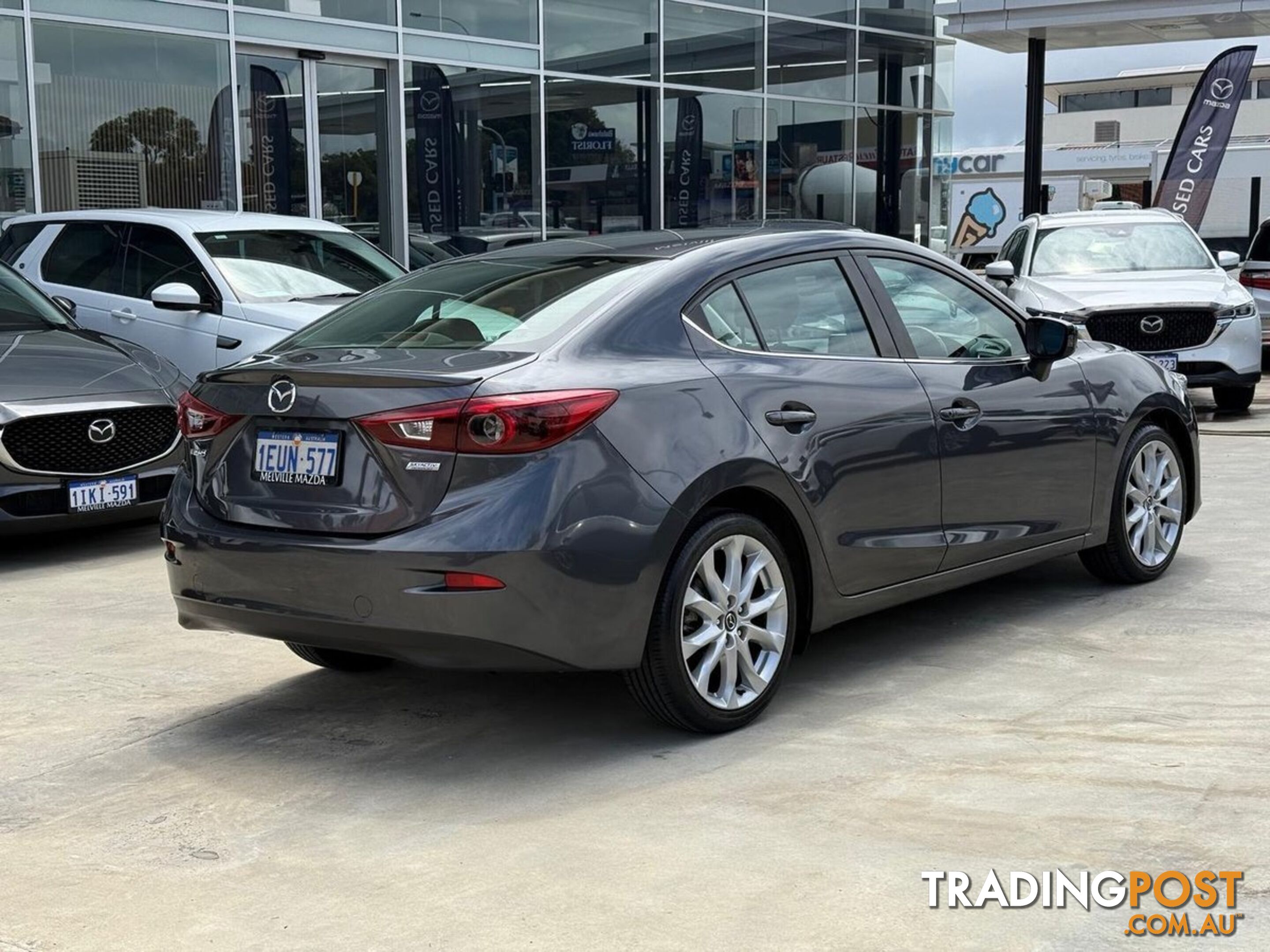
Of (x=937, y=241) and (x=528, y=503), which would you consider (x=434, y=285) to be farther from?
(x=937, y=241)

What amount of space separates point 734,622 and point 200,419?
169 centimetres

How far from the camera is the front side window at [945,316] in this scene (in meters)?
5.54

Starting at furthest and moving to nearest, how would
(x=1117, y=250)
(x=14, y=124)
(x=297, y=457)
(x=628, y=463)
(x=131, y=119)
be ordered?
(x=131, y=119), (x=14, y=124), (x=1117, y=250), (x=297, y=457), (x=628, y=463)

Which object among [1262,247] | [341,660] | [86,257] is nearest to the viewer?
[341,660]

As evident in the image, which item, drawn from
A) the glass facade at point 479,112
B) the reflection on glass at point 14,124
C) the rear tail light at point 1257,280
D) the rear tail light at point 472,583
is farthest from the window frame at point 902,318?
the rear tail light at point 1257,280

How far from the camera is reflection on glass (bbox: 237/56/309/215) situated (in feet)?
50.5

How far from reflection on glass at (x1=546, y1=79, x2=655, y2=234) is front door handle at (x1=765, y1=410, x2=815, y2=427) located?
1359cm

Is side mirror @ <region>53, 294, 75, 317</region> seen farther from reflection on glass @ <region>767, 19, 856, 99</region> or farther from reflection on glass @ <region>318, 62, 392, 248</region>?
reflection on glass @ <region>767, 19, 856, 99</region>

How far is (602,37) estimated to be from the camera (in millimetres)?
18609

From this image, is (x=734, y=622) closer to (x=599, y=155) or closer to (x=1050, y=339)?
(x=1050, y=339)

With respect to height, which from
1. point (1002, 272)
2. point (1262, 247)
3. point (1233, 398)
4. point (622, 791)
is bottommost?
point (622, 791)

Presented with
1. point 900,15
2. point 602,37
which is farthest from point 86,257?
point 900,15

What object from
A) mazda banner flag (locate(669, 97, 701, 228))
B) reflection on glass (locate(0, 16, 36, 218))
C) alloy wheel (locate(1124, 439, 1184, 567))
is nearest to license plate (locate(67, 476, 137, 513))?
alloy wheel (locate(1124, 439, 1184, 567))

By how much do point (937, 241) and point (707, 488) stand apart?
20466 mm
